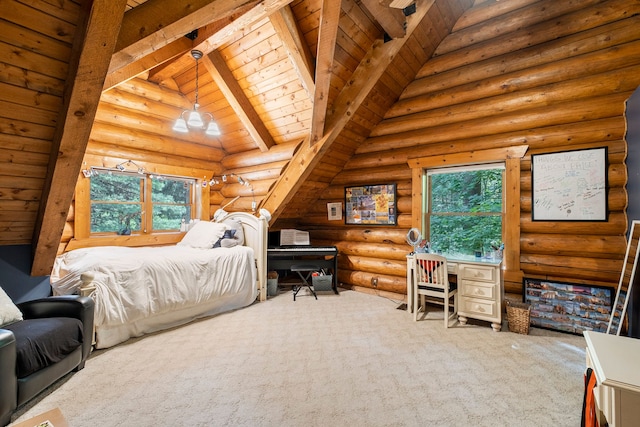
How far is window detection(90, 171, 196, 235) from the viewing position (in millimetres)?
3727

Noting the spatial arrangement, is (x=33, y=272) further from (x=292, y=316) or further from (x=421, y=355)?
(x=421, y=355)

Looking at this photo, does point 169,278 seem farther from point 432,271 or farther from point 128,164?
point 432,271

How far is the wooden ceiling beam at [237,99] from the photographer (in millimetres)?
3497

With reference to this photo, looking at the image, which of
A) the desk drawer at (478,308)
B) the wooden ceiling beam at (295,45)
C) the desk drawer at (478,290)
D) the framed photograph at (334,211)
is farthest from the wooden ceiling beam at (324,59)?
the desk drawer at (478,308)

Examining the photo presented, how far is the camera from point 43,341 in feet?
5.90

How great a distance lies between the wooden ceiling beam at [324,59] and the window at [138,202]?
2.50 m

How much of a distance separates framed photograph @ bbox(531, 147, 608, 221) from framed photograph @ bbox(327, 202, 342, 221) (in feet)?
8.75

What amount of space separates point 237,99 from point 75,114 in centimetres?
220

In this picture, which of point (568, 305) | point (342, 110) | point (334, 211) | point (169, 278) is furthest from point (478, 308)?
point (169, 278)

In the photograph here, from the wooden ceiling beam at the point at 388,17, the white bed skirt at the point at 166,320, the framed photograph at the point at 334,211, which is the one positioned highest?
the wooden ceiling beam at the point at 388,17

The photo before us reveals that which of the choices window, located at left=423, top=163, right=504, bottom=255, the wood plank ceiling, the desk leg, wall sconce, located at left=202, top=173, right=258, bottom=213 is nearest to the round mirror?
window, located at left=423, top=163, right=504, bottom=255

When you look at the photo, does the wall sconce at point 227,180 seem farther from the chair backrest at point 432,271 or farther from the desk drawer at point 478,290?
the desk drawer at point 478,290

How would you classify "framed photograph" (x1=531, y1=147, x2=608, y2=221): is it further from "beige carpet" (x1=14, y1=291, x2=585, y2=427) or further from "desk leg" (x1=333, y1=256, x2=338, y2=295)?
"desk leg" (x1=333, y1=256, x2=338, y2=295)

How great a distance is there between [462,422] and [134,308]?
2.82 metres
